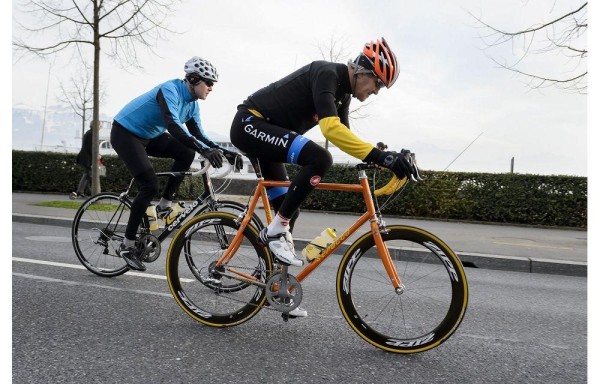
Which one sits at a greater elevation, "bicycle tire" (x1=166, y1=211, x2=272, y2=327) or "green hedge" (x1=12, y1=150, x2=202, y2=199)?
"green hedge" (x1=12, y1=150, x2=202, y2=199)

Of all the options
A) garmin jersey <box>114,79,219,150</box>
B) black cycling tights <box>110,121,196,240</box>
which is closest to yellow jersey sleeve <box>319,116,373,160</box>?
garmin jersey <box>114,79,219,150</box>

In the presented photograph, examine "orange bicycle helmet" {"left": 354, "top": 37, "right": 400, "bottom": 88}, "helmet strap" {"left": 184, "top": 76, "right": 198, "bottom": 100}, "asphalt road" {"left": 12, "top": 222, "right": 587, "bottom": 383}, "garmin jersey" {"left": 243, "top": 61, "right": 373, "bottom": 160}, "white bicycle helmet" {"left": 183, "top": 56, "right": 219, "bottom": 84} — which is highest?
"white bicycle helmet" {"left": 183, "top": 56, "right": 219, "bottom": 84}

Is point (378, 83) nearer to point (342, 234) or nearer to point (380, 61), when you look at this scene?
point (380, 61)

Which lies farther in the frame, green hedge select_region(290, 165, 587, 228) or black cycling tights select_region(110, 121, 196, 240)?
green hedge select_region(290, 165, 587, 228)

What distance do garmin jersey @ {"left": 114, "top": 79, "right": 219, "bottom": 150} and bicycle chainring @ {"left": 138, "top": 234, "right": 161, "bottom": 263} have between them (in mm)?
988

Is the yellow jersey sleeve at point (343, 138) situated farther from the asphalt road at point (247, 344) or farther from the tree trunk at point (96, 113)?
the tree trunk at point (96, 113)

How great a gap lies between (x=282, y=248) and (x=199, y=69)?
6.78 feet

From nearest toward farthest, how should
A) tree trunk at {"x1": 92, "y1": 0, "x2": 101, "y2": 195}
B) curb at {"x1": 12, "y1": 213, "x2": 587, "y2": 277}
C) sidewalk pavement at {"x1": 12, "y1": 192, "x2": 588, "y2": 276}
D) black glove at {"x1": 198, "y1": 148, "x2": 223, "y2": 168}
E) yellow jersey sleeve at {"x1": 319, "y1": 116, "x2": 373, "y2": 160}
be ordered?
yellow jersey sleeve at {"x1": 319, "y1": 116, "x2": 373, "y2": 160}
black glove at {"x1": 198, "y1": 148, "x2": 223, "y2": 168}
curb at {"x1": 12, "y1": 213, "x2": 587, "y2": 277}
sidewalk pavement at {"x1": 12, "y1": 192, "x2": 588, "y2": 276}
tree trunk at {"x1": 92, "y1": 0, "x2": 101, "y2": 195}

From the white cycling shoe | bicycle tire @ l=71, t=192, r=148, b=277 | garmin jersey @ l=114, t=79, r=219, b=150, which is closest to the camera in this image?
the white cycling shoe

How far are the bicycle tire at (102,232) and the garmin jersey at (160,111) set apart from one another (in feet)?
2.69

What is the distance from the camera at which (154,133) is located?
510 centimetres

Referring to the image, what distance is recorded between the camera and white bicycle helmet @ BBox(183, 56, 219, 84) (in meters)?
4.70

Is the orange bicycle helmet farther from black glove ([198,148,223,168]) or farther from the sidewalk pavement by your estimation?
the sidewalk pavement

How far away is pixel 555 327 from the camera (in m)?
4.31
